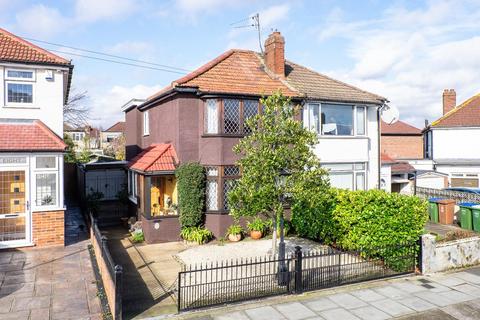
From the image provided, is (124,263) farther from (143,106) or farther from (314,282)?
(143,106)

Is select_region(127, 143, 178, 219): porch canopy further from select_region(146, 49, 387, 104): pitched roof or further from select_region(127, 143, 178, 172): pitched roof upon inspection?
select_region(146, 49, 387, 104): pitched roof

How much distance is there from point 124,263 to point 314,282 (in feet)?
18.5

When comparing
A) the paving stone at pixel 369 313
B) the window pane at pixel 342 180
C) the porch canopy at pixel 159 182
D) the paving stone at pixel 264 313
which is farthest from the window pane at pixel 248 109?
the paving stone at pixel 369 313

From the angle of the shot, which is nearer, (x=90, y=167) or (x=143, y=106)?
(x=143, y=106)

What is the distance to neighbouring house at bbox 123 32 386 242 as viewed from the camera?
47.4 ft

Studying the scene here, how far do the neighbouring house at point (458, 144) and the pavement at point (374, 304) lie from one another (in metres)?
20.8

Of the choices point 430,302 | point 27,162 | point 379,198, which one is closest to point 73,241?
point 27,162

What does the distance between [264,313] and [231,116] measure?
8.23 m

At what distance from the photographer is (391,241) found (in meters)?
11.2

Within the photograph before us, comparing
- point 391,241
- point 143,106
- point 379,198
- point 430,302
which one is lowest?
point 430,302

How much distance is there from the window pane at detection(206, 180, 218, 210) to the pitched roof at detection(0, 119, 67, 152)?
525 cm

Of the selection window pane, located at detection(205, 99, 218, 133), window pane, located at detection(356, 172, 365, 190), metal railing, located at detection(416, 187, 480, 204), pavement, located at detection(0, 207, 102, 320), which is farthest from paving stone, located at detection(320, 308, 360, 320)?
metal railing, located at detection(416, 187, 480, 204)

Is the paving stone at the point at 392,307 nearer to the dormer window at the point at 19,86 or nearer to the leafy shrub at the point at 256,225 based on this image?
the leafy shrub at the point at 256,225

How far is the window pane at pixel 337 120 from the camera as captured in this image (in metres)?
17.4
